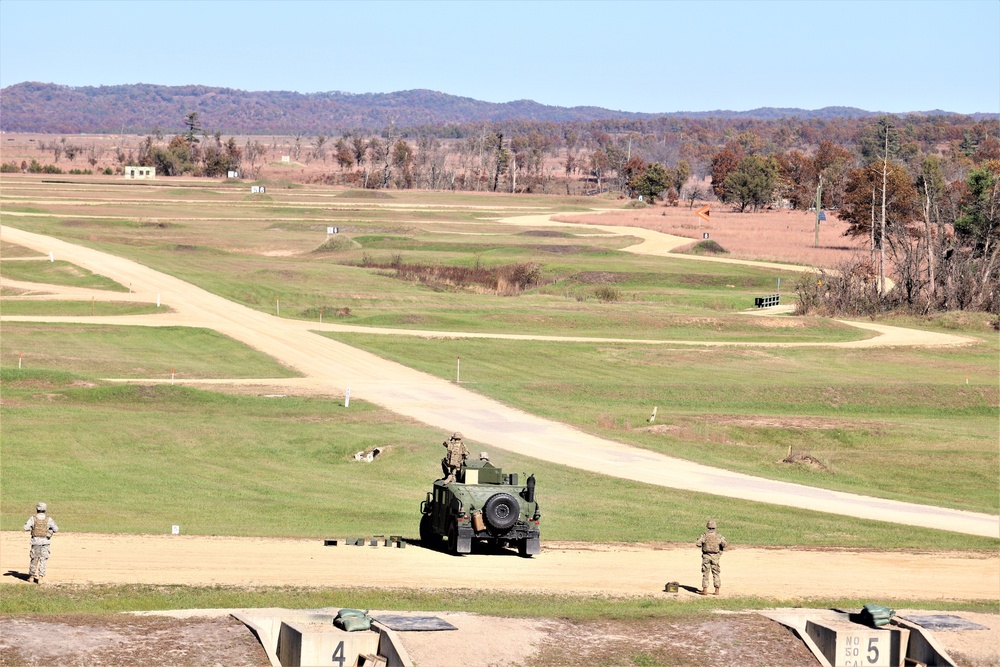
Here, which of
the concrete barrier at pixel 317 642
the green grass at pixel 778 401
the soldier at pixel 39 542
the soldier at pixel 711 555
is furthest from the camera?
the green grass at pixel 778 401

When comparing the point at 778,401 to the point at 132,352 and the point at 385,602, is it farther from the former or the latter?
the point at 385,602

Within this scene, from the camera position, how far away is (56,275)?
87.8 m

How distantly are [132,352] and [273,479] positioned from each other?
27.2 m

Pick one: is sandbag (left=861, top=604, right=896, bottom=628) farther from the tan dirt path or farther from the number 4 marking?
the tan dirt path

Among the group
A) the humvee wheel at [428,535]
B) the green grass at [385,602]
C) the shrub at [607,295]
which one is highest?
the green grass at [385,602]

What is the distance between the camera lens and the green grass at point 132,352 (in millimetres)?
56625

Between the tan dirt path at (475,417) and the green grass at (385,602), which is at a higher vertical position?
the green grass at (385,602)

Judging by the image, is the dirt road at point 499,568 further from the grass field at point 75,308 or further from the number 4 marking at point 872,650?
the grass field at point 75,308

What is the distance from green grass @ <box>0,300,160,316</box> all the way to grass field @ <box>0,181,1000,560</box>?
1.89ft

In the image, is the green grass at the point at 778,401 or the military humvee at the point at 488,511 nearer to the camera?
the military humvee at the point at 488,511

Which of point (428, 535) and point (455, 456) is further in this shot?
point (455, 456)

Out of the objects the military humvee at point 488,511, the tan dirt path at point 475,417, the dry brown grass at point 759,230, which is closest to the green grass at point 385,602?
the military humvee at point 488,511

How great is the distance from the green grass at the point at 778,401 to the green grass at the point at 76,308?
14.3 meters

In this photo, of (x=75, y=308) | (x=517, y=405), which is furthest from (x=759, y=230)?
(x=517, y=405)
